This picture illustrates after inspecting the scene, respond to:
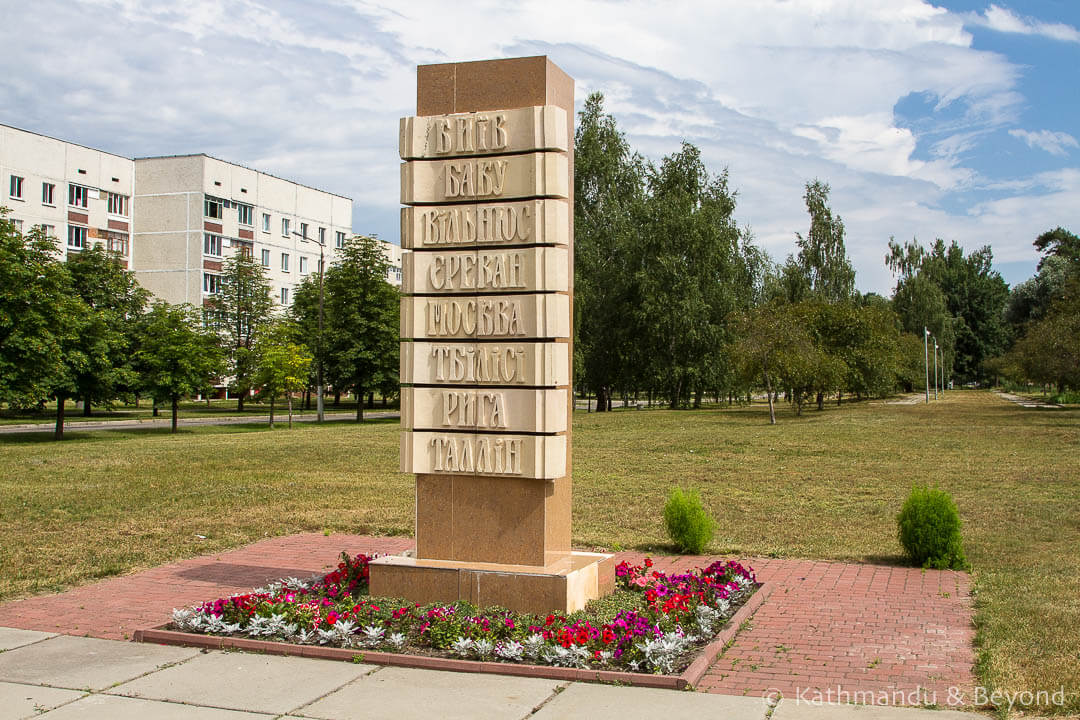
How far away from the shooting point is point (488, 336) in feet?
25.1

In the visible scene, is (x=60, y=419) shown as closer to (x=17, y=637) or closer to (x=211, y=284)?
(x=17, y=637)

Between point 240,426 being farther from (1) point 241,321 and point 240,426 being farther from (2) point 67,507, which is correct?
(2) point 67,507

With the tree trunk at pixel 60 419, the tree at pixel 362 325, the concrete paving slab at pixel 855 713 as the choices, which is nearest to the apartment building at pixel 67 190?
the tree at pixel 362 325

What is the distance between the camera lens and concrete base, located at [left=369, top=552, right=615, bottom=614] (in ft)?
23.4

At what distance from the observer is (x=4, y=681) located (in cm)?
574

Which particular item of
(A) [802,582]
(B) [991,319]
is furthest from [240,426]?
(B) [991,319]

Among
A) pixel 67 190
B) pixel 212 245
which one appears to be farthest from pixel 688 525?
pixel 212 245

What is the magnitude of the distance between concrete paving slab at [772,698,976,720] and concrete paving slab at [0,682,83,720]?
4.05 meters

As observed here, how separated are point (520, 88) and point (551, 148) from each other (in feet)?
2.09

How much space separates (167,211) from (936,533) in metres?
62.7

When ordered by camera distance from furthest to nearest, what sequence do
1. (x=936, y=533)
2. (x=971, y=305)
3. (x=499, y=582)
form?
(x=971, y=305) < (x=936, y=533) < (x=499, y=582)

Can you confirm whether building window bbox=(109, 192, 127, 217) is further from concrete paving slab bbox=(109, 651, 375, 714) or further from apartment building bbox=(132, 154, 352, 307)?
concrete paving slab bbox=(109, 651, 375, 714)

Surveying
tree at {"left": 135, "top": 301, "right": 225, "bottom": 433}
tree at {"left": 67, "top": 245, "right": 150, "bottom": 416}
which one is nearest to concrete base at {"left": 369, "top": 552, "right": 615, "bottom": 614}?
tree at {"left": 67, "top": 245, "right": 150, "bottom": 416}

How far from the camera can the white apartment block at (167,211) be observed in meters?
54.9
